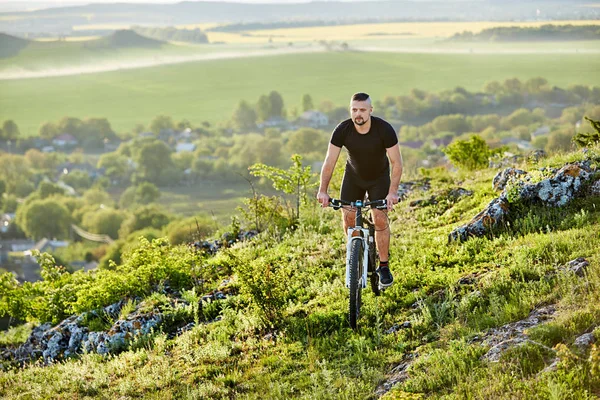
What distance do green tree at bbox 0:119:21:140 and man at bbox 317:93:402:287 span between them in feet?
638

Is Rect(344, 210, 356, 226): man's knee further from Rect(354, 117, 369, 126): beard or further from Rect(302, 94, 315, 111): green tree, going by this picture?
Rect(302, 94, 315, 111): green tree

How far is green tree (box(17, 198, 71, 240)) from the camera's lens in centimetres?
9569

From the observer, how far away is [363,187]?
285 inches

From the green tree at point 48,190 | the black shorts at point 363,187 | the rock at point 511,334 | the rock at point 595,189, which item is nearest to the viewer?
the rock at point 511,334

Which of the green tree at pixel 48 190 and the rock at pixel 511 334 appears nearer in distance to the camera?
the rock at pixel 511 334

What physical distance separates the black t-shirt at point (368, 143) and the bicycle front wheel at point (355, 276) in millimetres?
968

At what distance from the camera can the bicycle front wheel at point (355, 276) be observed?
6723mm

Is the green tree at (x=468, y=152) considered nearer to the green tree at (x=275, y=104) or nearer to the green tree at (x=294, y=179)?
the green tree at (x=294, y=179)

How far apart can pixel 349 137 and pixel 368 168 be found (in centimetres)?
49

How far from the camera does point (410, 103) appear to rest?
161 meters

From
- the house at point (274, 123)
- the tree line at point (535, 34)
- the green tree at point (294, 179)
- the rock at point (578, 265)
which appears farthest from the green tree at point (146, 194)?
the rock at point (578, 265)

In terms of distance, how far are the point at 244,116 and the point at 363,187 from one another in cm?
18051

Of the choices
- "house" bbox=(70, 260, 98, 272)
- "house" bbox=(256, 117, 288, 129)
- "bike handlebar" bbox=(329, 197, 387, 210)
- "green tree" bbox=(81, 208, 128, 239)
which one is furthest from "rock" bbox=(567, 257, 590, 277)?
"house" bbox=(256, 117, 288, 129)

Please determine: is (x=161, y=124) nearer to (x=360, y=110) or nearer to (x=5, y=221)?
(x=5, y=221)
